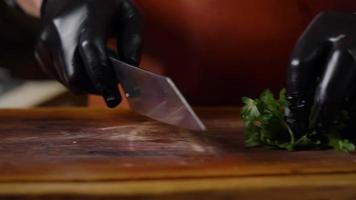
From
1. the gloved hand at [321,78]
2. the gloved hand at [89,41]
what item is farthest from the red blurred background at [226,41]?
the gloved hand at [321,78]

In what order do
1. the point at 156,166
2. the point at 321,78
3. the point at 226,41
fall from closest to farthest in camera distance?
the point at 156,166 < the point at 321,78 < the point at 226,41

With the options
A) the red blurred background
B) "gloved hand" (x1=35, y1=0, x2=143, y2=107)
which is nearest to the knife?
"gloved hand" (x1=35, y1=0, x2=143, y2=107)

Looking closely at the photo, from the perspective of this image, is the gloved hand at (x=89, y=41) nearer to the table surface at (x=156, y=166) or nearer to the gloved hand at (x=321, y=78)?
the table surface at (x=156, y=166)

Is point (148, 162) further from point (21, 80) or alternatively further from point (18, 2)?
point (21, 80)

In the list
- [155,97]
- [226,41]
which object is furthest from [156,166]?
[226,41]

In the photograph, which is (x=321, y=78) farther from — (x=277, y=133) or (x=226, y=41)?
(x=226, y=41)

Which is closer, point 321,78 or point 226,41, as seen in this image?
point 321,78
